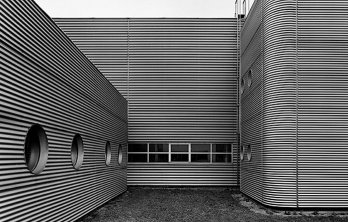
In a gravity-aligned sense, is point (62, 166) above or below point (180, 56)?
below

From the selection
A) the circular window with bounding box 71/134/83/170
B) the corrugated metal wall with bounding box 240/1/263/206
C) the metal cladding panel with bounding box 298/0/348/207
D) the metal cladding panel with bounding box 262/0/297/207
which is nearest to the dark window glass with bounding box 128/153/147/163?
the corrugated metal wall with bounding box 240/1/263/206

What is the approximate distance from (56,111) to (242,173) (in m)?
12.3

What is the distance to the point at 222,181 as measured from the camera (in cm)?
2066

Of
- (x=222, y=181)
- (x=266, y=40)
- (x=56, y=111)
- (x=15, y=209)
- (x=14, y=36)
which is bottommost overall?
(x=222, y=181)

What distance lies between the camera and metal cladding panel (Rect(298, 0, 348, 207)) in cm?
1289

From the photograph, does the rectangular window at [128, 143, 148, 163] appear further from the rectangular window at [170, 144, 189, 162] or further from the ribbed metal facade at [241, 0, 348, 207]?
the ribbed metal facade at [241, 0, 348, 207]

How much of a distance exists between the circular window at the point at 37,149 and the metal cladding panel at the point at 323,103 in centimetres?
885

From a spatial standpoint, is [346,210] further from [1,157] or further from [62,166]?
[1,157]

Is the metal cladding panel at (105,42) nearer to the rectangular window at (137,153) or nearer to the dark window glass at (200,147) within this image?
the rectangular window at (137,153)

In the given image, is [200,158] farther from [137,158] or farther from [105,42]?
[105,42]

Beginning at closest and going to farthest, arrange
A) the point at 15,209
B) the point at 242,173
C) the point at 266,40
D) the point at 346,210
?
the point at 15,209 < the point at 346,210 < the point at 266,40 < the point at 242,173

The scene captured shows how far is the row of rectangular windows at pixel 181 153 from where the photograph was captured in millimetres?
21000

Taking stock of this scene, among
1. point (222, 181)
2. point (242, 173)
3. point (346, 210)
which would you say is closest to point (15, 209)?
point (346, 210)

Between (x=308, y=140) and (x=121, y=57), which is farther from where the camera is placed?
(x=121, y=57)
